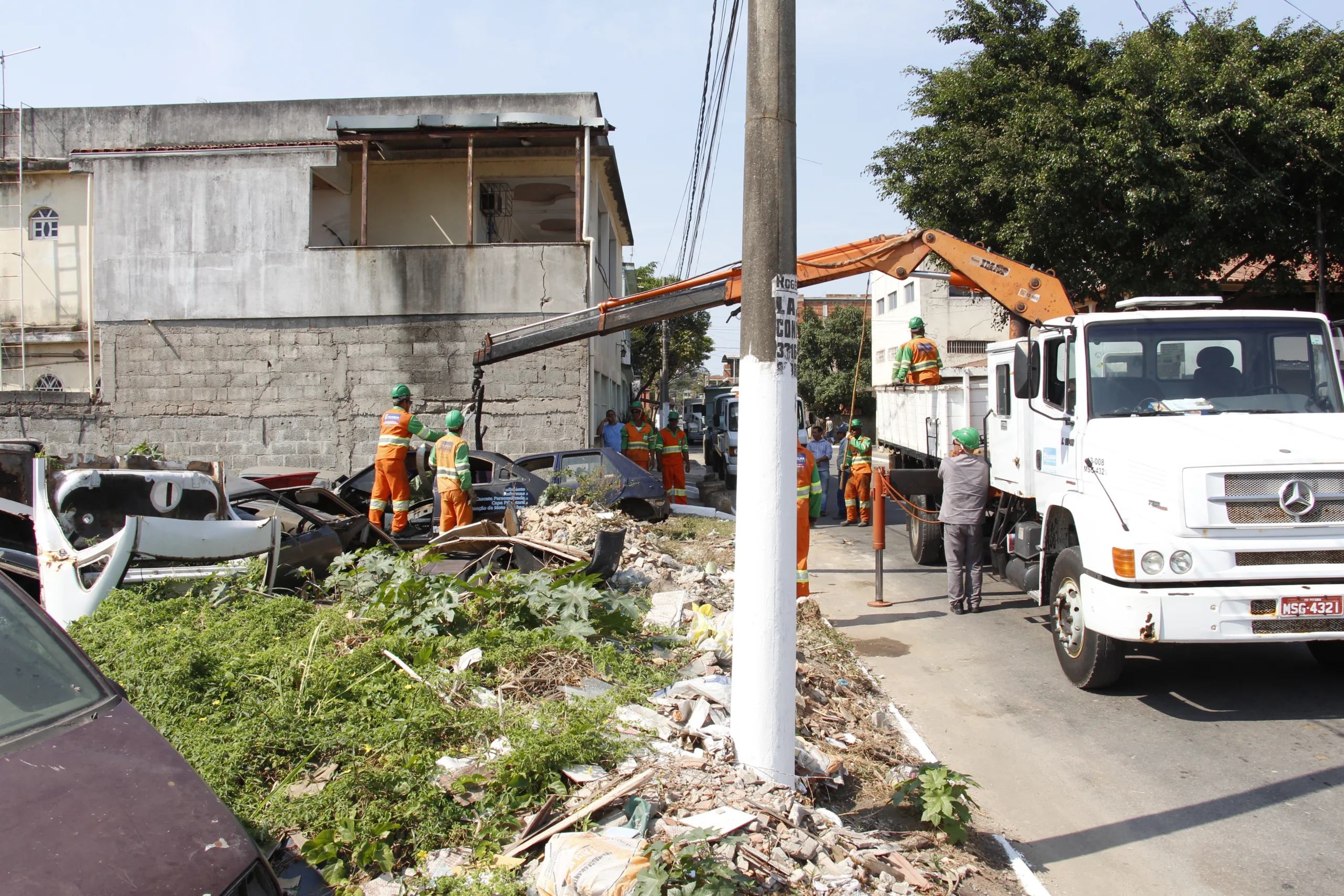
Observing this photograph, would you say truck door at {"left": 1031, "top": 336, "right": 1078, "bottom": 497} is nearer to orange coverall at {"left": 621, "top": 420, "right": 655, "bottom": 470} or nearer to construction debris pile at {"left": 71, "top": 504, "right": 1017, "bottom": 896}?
construction debris pile at {"left": 71, "top": 504, "right": 1017, "bottom": 896}

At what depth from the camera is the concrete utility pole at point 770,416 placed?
3.77m

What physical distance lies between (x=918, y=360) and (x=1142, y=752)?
7991 millimetres

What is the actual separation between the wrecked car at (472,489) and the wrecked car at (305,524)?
3.60 ft

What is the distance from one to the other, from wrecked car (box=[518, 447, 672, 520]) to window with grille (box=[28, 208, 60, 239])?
14.9 meters

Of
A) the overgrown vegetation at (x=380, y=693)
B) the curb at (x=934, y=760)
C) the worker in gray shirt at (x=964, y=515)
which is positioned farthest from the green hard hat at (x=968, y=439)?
the overgrown vegetation at (x=380, y=693)

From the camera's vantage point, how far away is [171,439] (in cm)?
1511

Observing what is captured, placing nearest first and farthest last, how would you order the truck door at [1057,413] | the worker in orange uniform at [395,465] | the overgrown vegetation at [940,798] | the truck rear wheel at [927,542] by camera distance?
the overgrown vegetation at [940,798] < the truck door at [1057,413] < the worker in orange uniform at [395,465] < the truck rear wheel at [927,542]

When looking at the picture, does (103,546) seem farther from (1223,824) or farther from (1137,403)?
(1137,403)

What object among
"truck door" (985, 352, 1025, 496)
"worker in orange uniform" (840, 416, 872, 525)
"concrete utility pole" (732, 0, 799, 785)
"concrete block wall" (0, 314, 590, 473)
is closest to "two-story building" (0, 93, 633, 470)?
"concrete block wall" (0, 314, 590, 473)

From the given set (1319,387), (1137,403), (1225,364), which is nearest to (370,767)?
(1137,403)

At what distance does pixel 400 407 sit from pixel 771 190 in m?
7.42

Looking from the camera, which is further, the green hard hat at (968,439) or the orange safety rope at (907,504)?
the orange safety rope at (907,504)

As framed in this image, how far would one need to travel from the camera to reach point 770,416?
3.77 m

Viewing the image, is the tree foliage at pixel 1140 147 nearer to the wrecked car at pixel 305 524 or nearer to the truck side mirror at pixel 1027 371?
the truck side mirror at pixel 1027 371
